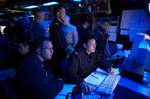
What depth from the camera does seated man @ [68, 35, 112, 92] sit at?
2.38m

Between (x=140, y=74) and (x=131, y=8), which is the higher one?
(x=131, y=8)

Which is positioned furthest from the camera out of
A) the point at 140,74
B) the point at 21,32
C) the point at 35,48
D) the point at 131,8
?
the point at 131,8

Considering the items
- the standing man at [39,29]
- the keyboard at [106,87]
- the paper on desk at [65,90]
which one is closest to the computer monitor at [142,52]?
the keyboard at [106,87]

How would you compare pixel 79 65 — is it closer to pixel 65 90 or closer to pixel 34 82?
pixel 65 90

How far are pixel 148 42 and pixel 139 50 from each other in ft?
0.77

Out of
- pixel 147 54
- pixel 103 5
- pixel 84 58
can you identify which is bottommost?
pixel 84 58

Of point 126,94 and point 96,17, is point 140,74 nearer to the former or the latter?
point 126,94

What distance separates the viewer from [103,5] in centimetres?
569

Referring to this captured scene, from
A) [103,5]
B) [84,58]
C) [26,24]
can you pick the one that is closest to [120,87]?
[84,58]

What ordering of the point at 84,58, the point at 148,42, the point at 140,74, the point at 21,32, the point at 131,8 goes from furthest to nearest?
the point at 131,8
the point at 21,32
the point at 84,58
the point at 148,42
the point at 140,74

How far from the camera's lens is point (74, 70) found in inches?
94.1

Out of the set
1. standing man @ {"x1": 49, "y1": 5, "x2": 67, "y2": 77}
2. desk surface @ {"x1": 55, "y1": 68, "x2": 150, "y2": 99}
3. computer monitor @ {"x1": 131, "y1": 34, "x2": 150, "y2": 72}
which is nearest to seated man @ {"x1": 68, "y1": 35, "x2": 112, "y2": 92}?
desk surface @ {"x1": 55, "y1": 68, "x2": 150, "y2": 99}

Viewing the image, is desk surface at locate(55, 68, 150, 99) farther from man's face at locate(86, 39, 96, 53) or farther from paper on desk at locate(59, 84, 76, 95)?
man's face at locate(86, 39, 96, 53)

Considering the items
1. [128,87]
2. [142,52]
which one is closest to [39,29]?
[142,52]
